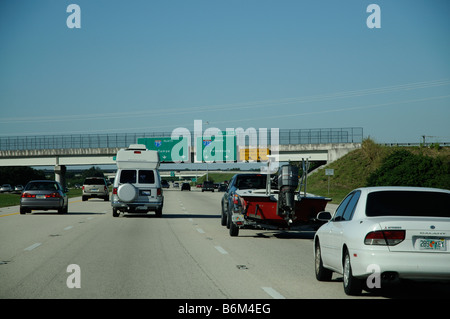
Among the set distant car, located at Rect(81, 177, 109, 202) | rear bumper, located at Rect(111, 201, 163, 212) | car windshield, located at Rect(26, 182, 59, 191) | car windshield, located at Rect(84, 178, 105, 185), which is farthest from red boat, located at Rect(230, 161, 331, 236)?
car windshield, located at Rect(84, 178, 105, 185)

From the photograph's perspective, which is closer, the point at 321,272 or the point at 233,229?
the point at 321,272

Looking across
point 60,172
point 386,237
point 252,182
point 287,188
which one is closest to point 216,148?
point 60,172

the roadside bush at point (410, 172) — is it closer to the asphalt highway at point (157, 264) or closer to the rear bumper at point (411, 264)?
the asphalt highway at point (157, 264)

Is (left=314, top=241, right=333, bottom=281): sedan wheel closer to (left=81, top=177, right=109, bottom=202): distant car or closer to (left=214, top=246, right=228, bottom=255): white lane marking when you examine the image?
(left=214, top=246, right=228, bottom=255): white lane marking

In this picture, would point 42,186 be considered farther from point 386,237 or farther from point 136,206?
point 386,237

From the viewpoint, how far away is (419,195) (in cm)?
997

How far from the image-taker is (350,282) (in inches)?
366

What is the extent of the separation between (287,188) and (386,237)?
8650mm
